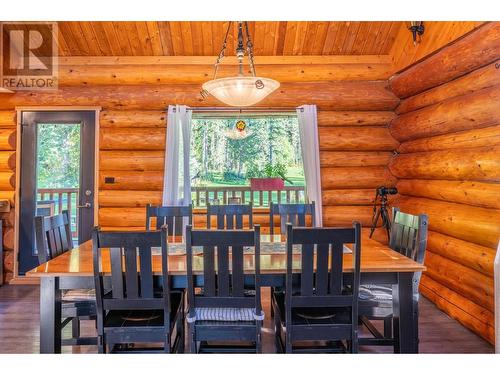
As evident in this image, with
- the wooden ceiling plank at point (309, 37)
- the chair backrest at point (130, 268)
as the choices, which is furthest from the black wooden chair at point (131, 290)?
the wooden ceiling plank at point (309, 37)

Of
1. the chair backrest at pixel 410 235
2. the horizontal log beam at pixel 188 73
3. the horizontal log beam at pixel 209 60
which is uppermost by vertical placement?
the horizontal log beam at pixel 209 60

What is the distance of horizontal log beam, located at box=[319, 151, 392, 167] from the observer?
15.8 ft

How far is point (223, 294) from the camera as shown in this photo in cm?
205

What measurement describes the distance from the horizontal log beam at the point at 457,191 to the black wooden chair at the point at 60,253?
310 centimetres

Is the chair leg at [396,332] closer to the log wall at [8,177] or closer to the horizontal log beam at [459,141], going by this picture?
the horizontal log beam at [459,141]

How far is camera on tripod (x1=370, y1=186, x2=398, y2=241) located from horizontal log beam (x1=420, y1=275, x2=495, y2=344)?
77 cm

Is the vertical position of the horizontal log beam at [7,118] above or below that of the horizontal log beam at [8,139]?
above

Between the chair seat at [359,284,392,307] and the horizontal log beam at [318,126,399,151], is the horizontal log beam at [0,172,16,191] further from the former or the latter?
the chair seat at [359,284,392,307]

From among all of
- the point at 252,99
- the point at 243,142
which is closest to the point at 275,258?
the point at 252,99

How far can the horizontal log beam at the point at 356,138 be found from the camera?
4.79 m

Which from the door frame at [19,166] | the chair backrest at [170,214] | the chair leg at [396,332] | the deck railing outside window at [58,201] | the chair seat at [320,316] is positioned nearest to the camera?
the chair seat at [320,316]

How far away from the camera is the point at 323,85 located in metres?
4.76

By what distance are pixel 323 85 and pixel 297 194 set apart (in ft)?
4.79
